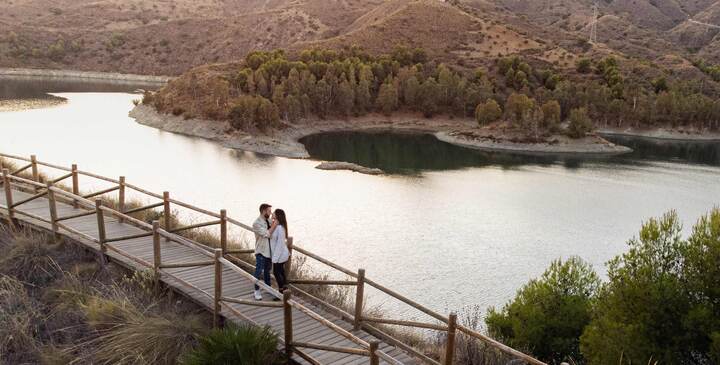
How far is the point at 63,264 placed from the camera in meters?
12.5

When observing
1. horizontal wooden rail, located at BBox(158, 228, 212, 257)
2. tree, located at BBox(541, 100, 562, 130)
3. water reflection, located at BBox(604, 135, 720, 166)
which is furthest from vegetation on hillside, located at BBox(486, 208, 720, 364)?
tree, located at BBox(541, 100, 562, 130)

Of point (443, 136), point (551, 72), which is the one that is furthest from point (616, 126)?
point (443, 136)

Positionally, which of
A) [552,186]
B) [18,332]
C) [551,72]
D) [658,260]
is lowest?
[552,186]

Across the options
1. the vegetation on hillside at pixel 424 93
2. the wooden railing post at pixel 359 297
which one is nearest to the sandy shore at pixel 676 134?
the vegetation on hillside at pixel 424 93

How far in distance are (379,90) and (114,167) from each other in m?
52.1

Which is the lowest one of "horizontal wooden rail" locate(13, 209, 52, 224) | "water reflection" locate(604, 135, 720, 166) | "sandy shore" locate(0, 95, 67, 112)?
"water reflection" locate(604, 135, 720, 166)

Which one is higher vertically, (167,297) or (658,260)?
(658,260)

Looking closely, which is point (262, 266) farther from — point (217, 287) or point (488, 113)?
point (488, 113)

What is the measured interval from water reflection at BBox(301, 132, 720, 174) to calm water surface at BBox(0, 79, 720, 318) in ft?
0.98

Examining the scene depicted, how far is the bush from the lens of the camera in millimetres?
8008

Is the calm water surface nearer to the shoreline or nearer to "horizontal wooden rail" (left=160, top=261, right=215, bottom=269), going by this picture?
"horizontal wooden rail" (left=160, top=261, right=215, bottom=269)

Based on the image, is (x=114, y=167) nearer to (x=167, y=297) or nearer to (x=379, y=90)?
(x=167, y=297)

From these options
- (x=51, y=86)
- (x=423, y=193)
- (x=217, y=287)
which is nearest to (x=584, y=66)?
(x=423, y=193)

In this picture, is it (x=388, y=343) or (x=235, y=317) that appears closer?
(x=235, y=317)
